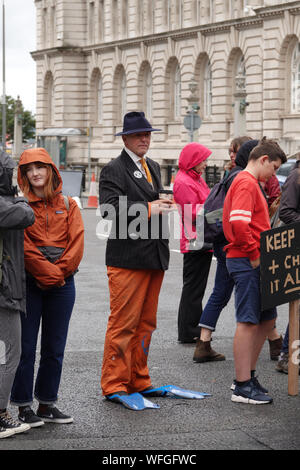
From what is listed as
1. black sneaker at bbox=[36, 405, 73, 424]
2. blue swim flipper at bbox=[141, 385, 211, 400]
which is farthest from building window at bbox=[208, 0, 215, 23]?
black sneaker at bbox=[36, 405, 73, 424]

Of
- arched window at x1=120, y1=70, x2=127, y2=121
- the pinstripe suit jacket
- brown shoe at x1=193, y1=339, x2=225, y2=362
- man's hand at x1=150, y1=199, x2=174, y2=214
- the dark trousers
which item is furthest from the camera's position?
arched window at x1=120, y1=70, x2=127, y2=121

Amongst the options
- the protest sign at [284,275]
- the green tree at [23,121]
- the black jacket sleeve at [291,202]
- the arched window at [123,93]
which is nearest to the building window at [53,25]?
the arched window at [123,93]

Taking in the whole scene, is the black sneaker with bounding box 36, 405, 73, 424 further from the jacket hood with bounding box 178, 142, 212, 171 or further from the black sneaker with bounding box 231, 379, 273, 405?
the jacket hood with bounding box 178, 142, 212, 171

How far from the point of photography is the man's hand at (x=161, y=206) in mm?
7191

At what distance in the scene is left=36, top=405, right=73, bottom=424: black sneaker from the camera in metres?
6.84

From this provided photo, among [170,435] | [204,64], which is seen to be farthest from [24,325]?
[204,64]

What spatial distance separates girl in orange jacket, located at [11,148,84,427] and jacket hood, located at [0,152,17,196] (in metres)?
0.26

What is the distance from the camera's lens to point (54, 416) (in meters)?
6.86

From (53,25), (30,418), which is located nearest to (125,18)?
(53,25)

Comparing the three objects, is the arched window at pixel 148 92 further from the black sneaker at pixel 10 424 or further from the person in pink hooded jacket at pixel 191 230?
the black sneaker at pixel 10 424

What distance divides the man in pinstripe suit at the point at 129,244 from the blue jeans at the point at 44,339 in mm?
643

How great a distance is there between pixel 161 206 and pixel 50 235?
869 millimetres

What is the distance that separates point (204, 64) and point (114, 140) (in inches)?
384

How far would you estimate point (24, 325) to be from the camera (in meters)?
6.70
